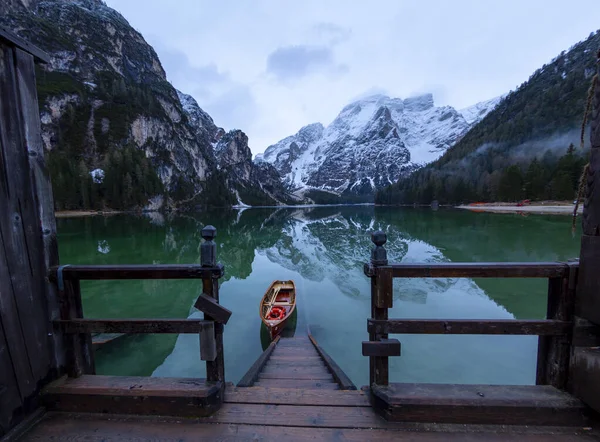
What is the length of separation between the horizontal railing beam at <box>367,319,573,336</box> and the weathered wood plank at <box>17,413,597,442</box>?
35.7 inches

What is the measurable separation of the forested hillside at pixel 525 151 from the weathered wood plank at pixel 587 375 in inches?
3238

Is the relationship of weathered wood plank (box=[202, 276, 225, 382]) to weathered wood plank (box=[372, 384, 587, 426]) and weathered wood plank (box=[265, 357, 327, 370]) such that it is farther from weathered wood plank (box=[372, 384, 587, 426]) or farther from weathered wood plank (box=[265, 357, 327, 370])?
weathered wood plank (box=[265, 357, 327, 370])

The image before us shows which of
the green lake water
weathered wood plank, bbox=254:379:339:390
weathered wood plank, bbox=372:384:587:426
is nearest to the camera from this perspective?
weathered wood plank, bbox=372:384:587:426

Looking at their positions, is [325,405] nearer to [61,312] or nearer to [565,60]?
[61,312]

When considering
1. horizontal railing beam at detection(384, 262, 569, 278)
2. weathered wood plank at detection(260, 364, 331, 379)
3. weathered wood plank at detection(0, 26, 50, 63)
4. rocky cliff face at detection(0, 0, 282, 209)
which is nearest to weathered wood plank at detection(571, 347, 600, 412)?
horizontal railing beam at detection(384, 262, 569, 278)

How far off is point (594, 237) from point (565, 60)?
225 metres

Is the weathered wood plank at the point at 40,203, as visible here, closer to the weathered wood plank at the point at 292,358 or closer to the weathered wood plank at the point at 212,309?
the weathered wood plank at the point at 212,309

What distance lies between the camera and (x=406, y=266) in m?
3.04

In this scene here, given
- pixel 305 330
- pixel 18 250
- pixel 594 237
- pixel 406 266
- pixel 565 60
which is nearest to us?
pixel 594 237

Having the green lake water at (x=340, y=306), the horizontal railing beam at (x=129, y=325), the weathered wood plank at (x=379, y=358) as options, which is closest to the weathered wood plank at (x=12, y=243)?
the horizontal railing beam at (x=129, y=325)

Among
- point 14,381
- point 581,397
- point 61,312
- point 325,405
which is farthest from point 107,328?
point 581,397

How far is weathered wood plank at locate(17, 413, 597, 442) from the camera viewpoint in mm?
2592

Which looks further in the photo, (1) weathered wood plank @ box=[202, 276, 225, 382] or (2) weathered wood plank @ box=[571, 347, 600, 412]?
(1) weathered wood plank @ box=[202, 276, 225, 382]

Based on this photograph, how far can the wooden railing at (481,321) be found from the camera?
9.34 feet
